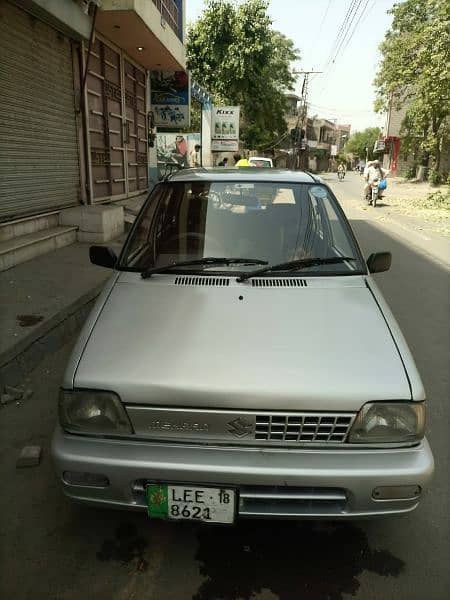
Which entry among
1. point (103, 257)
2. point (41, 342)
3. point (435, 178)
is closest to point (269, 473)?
point (103, 257)

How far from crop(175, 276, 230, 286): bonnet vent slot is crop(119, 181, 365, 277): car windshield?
84 mm

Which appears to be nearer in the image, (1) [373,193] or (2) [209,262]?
(2) [209,262]

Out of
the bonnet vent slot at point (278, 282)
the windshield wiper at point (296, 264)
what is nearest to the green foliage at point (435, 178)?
A: the windshield wiper at point (296, 264)

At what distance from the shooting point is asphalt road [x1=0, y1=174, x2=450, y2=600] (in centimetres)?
192

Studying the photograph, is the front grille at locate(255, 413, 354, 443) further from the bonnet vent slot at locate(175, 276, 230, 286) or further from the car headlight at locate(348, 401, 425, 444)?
the bonnet vent slot at locate(175, 276, 230, 286)

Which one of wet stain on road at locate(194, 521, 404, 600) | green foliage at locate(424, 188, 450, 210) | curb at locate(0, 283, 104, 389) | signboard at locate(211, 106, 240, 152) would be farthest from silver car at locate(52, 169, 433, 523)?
signboard at locate(211, 106, 240, 152)

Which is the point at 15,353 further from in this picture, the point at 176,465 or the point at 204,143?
the point at 204,143

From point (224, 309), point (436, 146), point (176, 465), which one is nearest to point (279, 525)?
point (176, 465)

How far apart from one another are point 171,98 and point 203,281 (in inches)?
616

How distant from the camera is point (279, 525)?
2.25 m

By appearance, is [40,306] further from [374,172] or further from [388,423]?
[374,172]

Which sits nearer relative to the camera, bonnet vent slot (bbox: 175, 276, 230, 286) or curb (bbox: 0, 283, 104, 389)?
bonnet vent slot (bbox: 175, 276, 230, 286)

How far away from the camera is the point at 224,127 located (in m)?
26.2

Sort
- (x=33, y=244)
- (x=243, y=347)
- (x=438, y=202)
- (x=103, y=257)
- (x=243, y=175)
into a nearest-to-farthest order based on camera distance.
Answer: (x=243, y=347)
(x=103, y=257)
(x=243, y=175)
(x=33, y=244)
(x=438, y=202)
